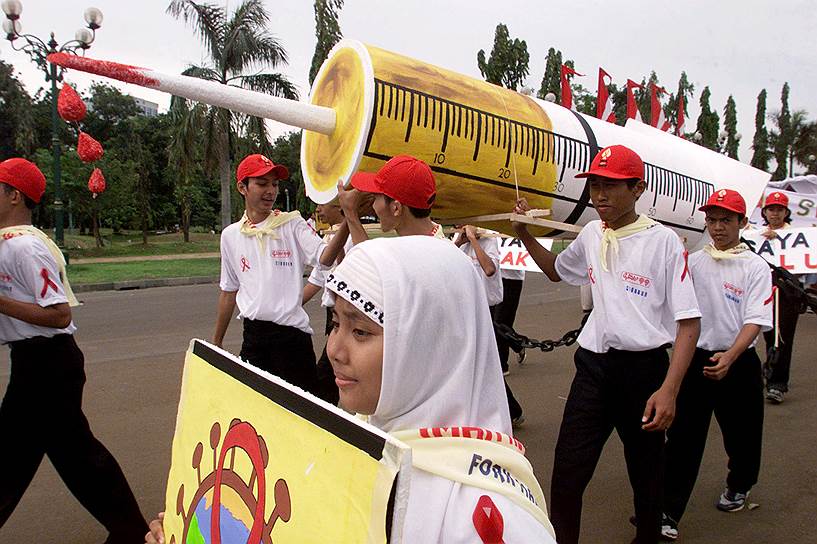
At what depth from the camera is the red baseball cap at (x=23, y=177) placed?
3066 millimetres

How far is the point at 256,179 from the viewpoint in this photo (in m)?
3.77

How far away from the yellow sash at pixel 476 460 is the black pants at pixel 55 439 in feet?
7.36

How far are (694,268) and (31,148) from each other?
31.8 meters

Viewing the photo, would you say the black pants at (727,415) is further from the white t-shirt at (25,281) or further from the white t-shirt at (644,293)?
the white t-shirt at (25,281)

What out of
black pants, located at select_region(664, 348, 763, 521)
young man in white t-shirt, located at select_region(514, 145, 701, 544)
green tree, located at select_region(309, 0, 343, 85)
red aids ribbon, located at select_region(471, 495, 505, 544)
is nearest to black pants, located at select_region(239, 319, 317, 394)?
young man in white t-shirt, located at select_region(514, 145, 701, 544)

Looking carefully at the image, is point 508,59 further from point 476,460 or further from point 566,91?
point 476,460

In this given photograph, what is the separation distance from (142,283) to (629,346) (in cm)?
1313

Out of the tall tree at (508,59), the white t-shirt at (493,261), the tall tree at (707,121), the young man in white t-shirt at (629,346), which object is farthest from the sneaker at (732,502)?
the tall tree at (707,121)

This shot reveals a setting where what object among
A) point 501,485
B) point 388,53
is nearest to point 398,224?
point 388,53

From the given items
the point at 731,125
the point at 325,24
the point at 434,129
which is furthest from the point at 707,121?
the point at 434,129

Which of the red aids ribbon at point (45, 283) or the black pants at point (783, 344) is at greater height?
the red aids ribbon at point (45, 283)

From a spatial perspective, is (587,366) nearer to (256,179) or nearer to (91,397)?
(256,179)

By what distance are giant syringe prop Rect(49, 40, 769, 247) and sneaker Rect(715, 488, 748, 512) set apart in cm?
158

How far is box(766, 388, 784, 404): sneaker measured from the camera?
561 centimetres
